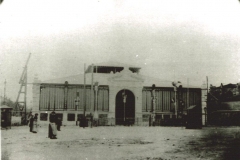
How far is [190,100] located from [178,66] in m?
0.81

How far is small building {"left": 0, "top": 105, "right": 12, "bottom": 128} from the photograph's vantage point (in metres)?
3.79

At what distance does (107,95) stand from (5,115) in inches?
76.8

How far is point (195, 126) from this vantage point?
21.9ft

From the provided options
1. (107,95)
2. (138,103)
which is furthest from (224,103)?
(107,95)

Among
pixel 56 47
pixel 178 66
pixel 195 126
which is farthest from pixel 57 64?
pixel 195 126

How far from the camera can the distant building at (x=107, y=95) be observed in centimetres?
416

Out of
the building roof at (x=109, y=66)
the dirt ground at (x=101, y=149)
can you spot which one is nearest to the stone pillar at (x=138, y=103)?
the dirt ground at (x=101, y=149)

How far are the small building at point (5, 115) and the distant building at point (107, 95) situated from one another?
398 mm

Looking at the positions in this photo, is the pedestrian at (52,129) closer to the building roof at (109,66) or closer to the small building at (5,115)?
the small building at (5,115)

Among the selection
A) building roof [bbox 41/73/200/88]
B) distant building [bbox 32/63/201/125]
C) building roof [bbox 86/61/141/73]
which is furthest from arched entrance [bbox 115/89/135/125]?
building roof [bbox 86/61/141/73]

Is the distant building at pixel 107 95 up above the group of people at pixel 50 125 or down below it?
above

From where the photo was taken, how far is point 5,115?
402 cm

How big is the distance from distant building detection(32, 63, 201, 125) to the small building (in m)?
0.40

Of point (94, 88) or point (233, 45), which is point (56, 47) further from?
point (233, 45)
